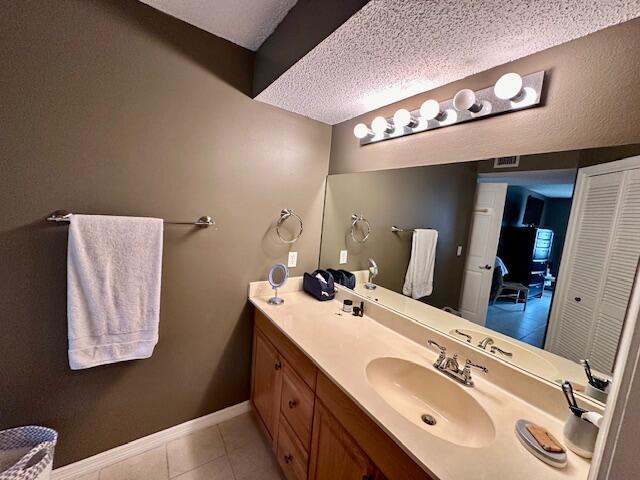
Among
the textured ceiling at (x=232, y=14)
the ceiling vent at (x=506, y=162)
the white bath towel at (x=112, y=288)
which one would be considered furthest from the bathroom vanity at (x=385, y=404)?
the textured ceiling at (x=232, y=14)

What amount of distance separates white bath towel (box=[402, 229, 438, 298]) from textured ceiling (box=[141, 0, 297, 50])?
130cm

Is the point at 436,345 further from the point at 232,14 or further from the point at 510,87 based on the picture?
the point at 232,14

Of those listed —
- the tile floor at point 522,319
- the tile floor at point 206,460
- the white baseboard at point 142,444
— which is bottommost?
the tile floor at point 206,460

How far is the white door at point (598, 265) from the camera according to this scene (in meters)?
0.81

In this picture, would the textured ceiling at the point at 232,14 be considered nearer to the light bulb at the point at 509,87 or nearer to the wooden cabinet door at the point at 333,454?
the light bulb at the point at 509,87

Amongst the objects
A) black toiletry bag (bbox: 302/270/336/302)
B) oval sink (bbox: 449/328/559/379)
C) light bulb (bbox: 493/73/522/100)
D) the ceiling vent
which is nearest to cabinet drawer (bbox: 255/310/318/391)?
black toiletry bag (bbox: 302/270/336/302)

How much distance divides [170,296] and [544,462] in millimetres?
1655

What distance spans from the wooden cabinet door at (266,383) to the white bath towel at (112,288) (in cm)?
58

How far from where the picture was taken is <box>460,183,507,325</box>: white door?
3.77 ft

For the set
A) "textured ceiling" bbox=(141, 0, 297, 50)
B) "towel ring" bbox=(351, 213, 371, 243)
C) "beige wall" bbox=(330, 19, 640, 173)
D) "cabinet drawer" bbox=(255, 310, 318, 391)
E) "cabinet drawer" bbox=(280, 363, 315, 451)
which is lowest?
"cabinet drawer" bbox=(280, 363, 315, 451)

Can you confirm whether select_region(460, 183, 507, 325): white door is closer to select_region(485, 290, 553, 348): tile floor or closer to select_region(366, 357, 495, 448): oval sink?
select_region(485, 290, 553, 348): tile floor

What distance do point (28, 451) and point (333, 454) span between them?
1335 mm

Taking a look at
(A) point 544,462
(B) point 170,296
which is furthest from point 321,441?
(B) point 170,296

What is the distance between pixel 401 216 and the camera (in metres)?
1.58
